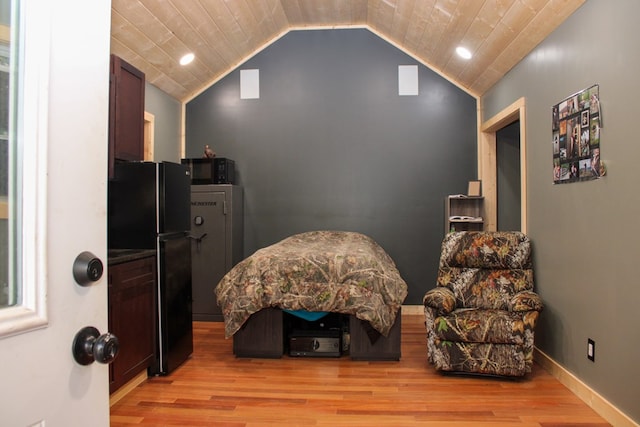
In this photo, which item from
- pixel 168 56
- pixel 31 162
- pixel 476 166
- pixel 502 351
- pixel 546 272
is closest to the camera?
pixel 31 162

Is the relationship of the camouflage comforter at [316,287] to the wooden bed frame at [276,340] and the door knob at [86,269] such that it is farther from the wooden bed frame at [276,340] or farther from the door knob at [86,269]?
the door knob at [86,269]

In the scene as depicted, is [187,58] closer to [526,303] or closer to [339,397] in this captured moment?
[339,397]

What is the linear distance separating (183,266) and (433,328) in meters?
2.04

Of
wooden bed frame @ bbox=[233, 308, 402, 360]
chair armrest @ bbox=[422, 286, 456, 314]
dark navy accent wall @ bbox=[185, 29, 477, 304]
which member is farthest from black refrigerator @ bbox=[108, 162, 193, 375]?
dark navy accent wall @ bbox=[185, 29, 477, 304]

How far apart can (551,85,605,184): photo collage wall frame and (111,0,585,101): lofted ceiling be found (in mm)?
635

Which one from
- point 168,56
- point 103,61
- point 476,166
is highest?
point 168,56

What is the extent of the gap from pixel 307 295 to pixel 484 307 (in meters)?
1.47

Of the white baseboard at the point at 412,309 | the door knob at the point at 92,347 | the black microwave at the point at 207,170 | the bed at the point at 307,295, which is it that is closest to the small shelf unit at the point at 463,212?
the white baseboard at the point at 412,309

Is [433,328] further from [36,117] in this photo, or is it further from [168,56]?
[168,56]


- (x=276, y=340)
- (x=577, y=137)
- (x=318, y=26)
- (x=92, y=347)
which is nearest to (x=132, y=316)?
(x=276, y=340)

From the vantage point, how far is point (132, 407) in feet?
8.77

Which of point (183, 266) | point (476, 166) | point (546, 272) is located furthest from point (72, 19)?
point (476, 166)

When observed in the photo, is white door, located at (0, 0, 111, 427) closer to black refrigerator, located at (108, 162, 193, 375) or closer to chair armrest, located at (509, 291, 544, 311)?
black refrigerator, located at (108, 162, 193, 375)

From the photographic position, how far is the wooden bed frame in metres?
3.49
